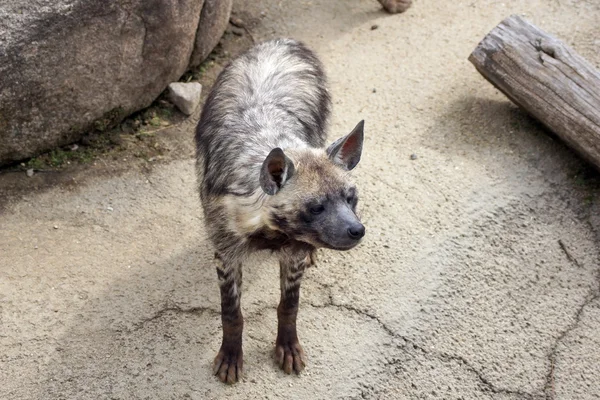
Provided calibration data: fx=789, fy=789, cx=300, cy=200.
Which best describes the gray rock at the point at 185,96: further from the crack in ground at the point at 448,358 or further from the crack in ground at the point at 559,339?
the crack in ground at the point at 559,339

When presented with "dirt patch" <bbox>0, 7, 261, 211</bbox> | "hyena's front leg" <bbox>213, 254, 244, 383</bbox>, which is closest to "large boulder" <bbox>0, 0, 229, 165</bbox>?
"dirt patch" <bbox>0, 7, 261, 211</bbox>

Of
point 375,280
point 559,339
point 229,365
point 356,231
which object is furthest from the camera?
point 375,280

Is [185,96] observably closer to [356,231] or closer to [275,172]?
[275,172]

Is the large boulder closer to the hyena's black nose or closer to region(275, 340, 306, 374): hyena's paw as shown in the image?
region(275, 340, 306, 374): hyena's paw

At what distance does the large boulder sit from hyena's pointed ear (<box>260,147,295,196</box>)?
204cm

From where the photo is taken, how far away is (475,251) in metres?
5.02

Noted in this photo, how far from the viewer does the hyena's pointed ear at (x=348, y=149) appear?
3.79m

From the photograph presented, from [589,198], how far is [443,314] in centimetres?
151

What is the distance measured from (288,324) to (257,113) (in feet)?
3.81

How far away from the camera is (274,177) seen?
144 inches

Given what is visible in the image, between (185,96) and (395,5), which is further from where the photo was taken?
(395,5)

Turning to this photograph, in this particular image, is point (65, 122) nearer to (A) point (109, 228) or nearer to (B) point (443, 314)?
(A) point (109, 228)

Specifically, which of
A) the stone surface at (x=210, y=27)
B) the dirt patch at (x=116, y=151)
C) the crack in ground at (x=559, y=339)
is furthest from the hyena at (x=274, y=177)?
the crack in ground at (x=559, y=339)

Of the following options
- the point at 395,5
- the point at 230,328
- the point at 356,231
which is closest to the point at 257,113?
the point at 356,231
